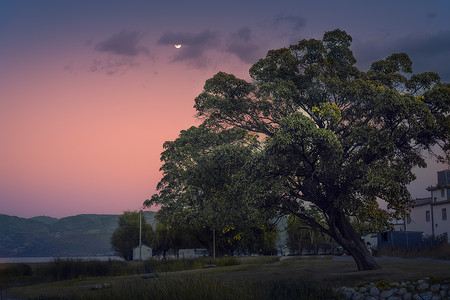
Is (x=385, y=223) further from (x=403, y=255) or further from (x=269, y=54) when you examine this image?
(x=403, y=255)

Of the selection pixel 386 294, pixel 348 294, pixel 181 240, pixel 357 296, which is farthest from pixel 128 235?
pixel 386 294

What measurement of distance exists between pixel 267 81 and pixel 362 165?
335 inches

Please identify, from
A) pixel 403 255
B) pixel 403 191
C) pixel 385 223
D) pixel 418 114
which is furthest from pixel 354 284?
pixel 403 255

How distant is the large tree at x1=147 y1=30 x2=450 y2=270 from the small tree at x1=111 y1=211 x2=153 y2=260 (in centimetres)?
6530

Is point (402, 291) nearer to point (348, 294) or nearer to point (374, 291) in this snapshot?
point (374, 291)

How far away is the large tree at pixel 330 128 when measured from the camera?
24.5 metres

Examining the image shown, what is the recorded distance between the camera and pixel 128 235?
9144 cm

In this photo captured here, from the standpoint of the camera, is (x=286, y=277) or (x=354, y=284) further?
(x=286, y=277)

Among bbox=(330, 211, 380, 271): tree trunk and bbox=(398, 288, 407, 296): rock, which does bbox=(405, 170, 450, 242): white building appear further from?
bbox=(398, 288, 407, 296): rock

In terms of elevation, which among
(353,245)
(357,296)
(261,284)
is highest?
(353,245)

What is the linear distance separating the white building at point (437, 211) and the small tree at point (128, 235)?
4922cm

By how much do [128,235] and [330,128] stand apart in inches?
2843

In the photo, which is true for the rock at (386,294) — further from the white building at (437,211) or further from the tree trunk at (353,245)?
the white building at (437,211)

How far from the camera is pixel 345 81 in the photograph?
88.2 feet
